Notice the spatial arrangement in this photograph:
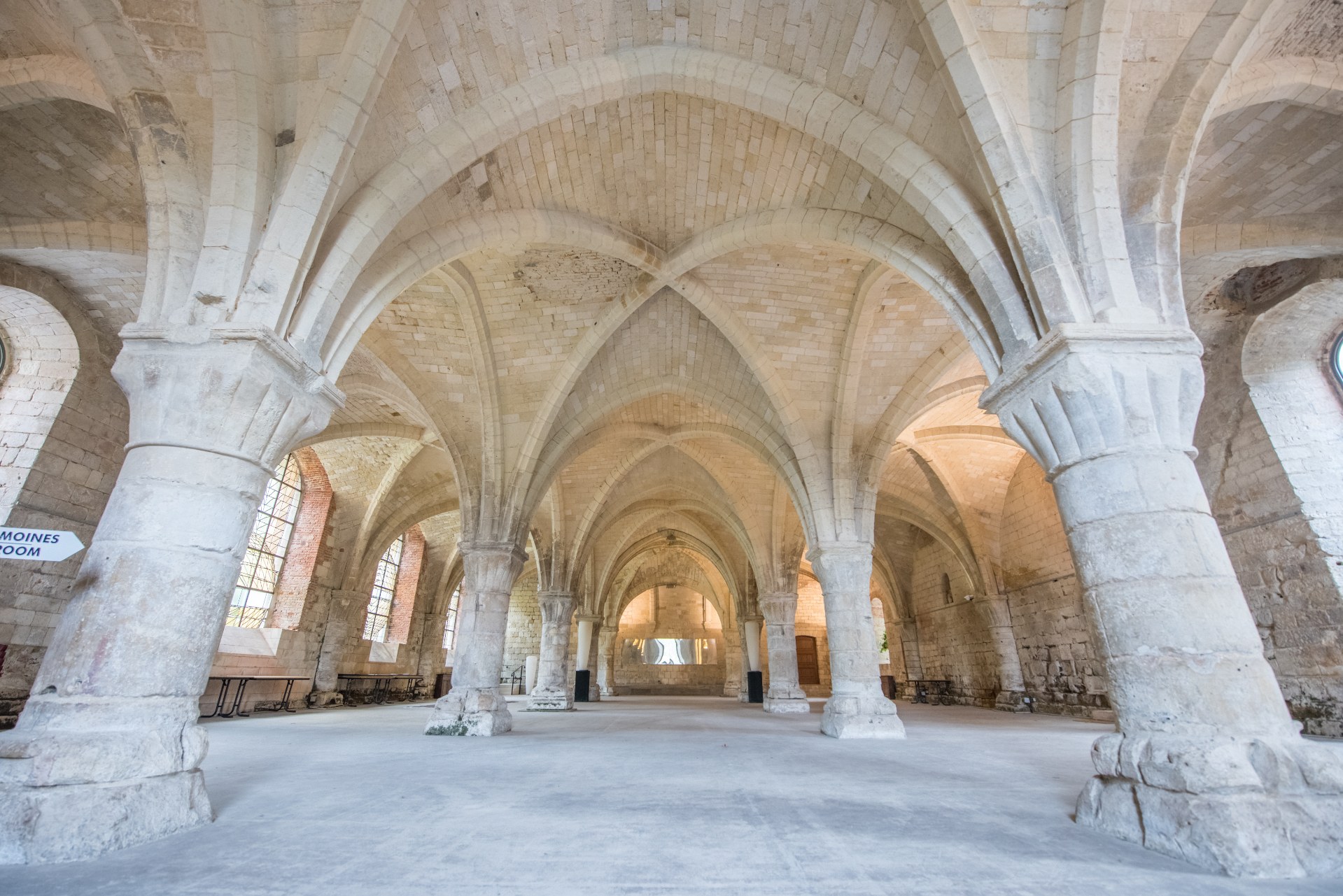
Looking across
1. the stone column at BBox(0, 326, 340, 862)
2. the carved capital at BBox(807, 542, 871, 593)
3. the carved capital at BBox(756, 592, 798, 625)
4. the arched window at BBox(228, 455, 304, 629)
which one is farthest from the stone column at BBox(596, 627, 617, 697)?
the stone column at BBox(0, 326, 340, 862)

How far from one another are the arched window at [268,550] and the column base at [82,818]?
37.2ft

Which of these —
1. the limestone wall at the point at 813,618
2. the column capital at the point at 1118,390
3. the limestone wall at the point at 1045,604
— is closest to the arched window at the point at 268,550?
the column capital at the point at 1118,390

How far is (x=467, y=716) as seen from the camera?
22.8 ft

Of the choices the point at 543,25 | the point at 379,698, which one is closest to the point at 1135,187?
the point at 543,25

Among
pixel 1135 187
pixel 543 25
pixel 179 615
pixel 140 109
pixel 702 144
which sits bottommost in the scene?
pixel 179 615

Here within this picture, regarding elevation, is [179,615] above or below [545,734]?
above

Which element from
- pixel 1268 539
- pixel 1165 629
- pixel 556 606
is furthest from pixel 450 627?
pixel 1165 629

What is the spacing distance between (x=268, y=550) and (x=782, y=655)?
11.6 meters

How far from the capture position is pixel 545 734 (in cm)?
711

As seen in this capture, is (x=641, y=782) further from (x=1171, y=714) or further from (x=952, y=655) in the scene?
(x=952, y=655)

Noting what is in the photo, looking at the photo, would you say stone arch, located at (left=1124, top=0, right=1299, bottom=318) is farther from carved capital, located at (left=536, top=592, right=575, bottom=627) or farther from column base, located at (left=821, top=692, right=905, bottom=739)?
carved capital, located at (left=536, top=592, right=575, bottom=627)

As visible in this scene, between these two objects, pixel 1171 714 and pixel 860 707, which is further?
pixel 860 707

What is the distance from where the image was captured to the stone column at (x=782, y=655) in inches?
511

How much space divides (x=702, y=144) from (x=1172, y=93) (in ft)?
11.9
